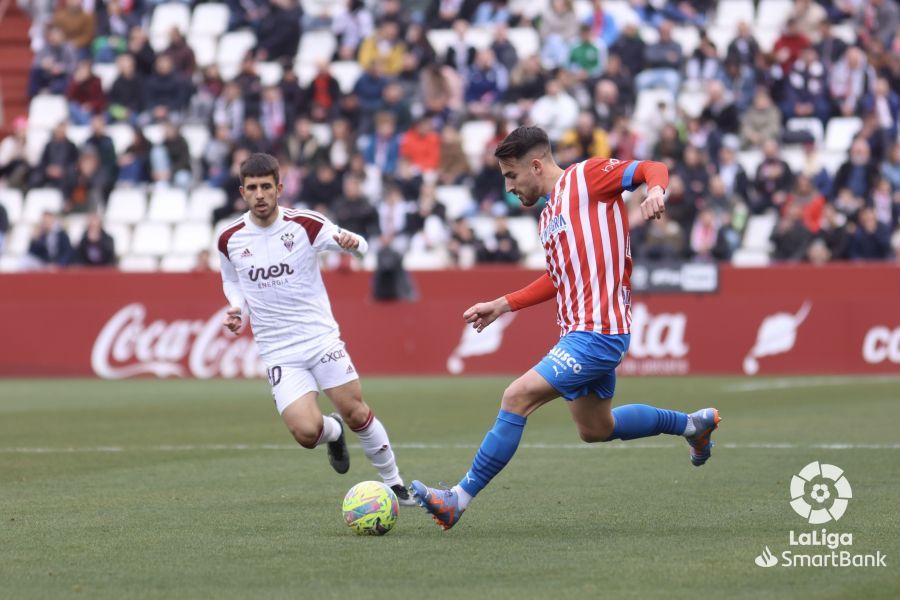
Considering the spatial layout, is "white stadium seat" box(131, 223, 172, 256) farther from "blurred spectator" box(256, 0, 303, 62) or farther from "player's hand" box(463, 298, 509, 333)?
"player's hand" box(463, 298, 509, 333)

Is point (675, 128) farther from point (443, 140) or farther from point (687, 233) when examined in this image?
point (443, 140)

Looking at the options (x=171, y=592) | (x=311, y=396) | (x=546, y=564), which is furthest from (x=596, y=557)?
(x=311, y=396)

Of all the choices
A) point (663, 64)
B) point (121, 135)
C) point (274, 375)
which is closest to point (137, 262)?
point (121, 135)

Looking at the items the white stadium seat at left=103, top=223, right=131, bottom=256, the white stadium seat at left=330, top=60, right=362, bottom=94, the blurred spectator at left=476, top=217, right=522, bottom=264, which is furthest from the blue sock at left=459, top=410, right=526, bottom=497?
the white stadium seat at left=330, top=60, right=362, bottom=94

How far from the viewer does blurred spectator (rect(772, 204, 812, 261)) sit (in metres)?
22.5

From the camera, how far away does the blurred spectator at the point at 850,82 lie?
24.7 metres

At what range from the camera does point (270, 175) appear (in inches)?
366

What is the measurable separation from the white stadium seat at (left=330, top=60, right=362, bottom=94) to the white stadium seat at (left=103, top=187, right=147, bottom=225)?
3.91 meters

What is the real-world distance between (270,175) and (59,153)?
17.4m

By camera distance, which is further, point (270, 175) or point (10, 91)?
point (10, 91)

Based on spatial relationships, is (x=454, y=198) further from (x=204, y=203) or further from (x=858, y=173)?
(x=858, y=173)

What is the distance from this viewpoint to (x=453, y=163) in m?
24.4

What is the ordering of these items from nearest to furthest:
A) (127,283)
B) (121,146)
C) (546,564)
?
(546,564)
(127,283)
(121,146)

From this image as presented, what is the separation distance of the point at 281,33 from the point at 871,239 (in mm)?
10955
